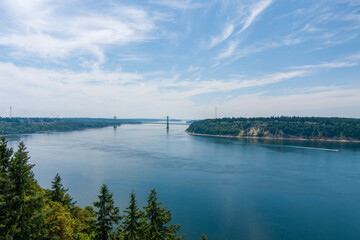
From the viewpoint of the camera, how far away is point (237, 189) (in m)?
29.8

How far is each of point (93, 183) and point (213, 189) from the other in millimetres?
16603

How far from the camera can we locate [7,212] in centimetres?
724

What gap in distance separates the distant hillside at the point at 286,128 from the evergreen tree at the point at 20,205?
10222 centimetres

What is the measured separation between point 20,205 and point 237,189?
1049 inches

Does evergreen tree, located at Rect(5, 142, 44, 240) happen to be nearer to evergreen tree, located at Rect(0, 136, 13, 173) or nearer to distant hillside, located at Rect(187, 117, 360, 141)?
evergreen tree, located at Rect(0, 136, 13, 173)

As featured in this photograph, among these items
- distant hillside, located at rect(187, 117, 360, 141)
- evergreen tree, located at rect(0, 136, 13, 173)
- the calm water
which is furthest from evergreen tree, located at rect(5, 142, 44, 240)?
distant hillside, located at rect(187, 117, 360, 141)

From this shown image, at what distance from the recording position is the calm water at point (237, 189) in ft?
65.2

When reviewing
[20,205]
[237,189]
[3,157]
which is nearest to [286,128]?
[237,189]

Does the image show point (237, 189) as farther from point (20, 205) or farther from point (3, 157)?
point (20, 205)

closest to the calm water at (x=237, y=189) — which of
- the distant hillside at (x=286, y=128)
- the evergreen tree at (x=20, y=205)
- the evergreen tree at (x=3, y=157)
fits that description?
the evergreen tree at (x=3, y=157)

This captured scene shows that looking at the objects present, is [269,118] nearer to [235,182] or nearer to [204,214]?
[235,182]

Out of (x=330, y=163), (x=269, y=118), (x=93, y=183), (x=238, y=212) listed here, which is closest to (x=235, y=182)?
(x=238, y=212)

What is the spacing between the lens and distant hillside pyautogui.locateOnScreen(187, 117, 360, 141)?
294ft

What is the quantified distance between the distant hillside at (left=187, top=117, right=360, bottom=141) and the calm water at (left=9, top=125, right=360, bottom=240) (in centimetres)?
4379
